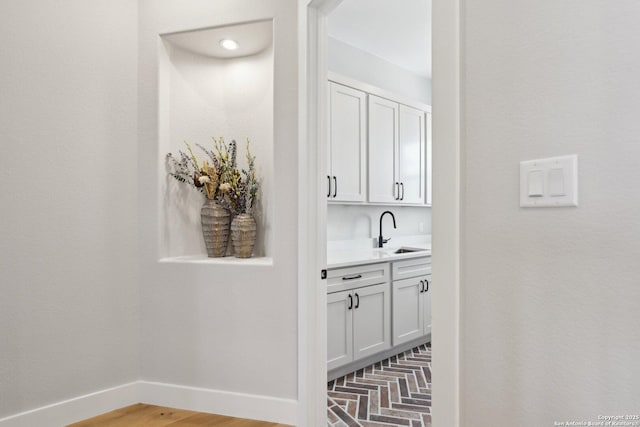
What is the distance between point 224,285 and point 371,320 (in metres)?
1.37

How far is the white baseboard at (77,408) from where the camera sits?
7.21 ft

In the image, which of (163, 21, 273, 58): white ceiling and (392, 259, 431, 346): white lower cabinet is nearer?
(163, 21, 273, 58): white ceiling

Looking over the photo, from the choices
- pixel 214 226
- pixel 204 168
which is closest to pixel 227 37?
pixel 204 168

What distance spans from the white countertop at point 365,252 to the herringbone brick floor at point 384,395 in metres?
0.88

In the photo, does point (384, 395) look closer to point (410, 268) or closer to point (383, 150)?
point (410, 268)

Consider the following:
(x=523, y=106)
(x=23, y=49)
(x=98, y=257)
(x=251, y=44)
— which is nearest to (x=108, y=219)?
(x=98, y=257)

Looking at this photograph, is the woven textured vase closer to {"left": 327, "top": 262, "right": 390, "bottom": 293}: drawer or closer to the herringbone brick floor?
{"left": 327, "top": 262, "right": 390, "bottom": 293}: drawer

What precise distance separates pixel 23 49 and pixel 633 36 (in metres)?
2.68

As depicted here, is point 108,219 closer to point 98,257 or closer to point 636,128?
point 98,257

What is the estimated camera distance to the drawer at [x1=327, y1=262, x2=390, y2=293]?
2989mm

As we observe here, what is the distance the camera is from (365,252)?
3.87m

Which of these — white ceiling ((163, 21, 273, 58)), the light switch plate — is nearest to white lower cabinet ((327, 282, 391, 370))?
white ceiling ((163, 21, 273, 58))

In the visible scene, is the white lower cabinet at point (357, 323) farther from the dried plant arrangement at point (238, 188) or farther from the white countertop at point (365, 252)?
the dried plant arrangement at point (238, 188)

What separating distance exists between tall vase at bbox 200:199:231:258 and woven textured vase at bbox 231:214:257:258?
96 millimetres
